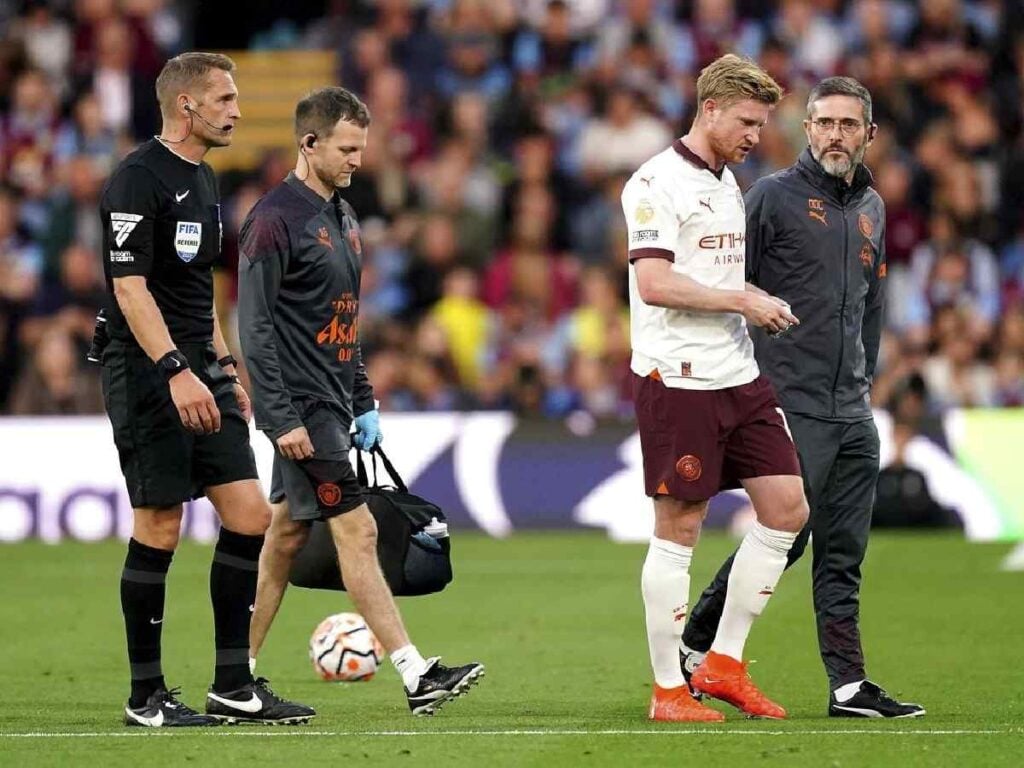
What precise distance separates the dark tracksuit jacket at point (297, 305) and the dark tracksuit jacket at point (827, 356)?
1.61 m

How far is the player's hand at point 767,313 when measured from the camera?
25.1ft

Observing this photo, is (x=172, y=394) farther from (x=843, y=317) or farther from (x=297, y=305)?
(x=843, y=317)

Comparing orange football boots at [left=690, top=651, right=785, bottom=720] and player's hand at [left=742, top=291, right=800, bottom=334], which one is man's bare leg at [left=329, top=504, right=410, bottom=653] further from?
player's hand at [left=742, top=291, right=800, bottom=334]

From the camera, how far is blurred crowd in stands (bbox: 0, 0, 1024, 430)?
59.5 ft

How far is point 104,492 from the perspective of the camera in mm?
17062

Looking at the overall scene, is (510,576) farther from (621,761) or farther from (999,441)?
(621,761)

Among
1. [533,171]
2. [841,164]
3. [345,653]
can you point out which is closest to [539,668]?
[345,653]

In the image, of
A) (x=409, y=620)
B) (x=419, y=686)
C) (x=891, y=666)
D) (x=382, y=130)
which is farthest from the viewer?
(x=382, y=130)

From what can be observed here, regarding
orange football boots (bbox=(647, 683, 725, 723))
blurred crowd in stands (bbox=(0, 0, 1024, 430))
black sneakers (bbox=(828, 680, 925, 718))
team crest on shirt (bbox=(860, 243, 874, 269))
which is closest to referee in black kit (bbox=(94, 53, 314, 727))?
orange football boots (bbox=(647, 683, 725, 723))

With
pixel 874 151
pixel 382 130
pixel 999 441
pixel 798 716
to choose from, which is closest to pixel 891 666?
pixel 798 716

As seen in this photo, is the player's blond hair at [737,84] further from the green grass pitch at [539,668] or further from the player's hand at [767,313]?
the green grass pitch at [539,668]

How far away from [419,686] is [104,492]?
935 centimetres

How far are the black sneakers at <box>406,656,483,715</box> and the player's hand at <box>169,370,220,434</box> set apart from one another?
4.15 feet

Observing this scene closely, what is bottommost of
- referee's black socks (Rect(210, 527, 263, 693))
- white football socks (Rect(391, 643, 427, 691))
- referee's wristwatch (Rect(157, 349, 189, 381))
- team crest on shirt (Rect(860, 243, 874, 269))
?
white football socks (Rect(391, 643, 427, 691))
